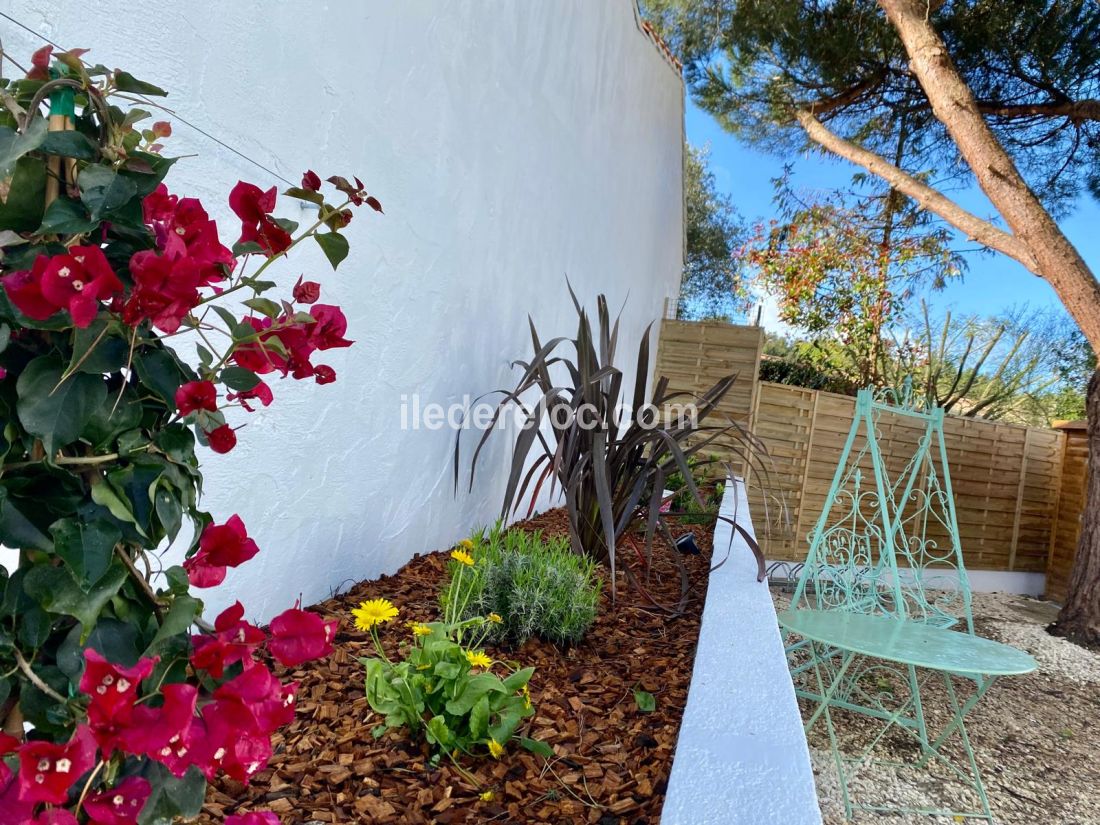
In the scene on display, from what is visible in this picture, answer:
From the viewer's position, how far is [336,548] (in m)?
1.79

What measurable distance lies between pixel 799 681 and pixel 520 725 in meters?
2.85

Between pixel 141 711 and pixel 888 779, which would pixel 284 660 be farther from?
pixel 888 779

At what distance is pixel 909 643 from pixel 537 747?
1.55 metres

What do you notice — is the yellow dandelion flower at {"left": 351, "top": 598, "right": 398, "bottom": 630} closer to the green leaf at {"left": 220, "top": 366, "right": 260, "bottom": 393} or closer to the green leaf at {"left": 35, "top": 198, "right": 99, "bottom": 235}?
the green leaf at {"left": 220, "top": 366, "right": 260, "bottom": 393}

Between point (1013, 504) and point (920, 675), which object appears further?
point (1013, 504)

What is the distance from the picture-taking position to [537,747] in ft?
4.03

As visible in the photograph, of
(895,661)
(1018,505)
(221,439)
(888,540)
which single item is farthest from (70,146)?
(1018,505)

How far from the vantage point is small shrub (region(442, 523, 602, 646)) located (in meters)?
1.69

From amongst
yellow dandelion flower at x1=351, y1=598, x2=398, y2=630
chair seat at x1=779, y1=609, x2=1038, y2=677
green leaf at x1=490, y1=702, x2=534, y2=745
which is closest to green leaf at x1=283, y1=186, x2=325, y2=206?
yellow dandelion flower at x1=351, y1=598, x2=398, y2=630

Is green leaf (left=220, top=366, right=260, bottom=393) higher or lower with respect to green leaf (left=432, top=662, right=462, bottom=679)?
higher

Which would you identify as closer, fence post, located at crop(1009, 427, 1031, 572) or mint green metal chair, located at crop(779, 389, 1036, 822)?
mint green metal chair, located at crop(779, 389, 1036, 822)

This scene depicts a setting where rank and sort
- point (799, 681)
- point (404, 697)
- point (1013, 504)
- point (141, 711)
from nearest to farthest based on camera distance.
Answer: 1. point (141, 711)
2. point (404, 697)
3. point (799, 681)
4. point (1013, 504)

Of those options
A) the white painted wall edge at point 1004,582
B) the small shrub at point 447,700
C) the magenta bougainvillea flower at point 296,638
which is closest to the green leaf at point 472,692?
the small shrub at point 447,700

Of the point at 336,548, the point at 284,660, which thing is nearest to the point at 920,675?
the point at 336,548
